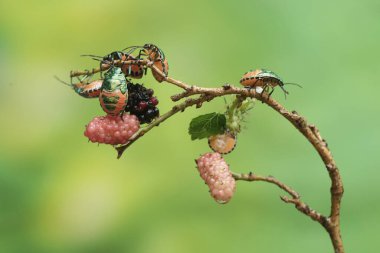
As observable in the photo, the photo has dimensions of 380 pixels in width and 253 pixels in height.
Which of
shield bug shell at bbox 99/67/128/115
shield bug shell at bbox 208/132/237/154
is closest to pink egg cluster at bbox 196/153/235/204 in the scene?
shield bug shell at bbox 208/132/237/154

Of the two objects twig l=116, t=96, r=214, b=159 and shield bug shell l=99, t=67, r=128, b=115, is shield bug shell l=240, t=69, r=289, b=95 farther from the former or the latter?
shield bug shell l=99, t=67, r=128, b=115

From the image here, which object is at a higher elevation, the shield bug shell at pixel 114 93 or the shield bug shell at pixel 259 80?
the shield bug shell at pixel 259 80

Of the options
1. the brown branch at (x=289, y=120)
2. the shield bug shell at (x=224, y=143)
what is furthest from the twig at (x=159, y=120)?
the shield bug shell at (x=224, y=143)

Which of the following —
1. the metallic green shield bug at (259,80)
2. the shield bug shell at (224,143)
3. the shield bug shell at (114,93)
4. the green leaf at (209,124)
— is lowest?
the shield bug shell at (114,93)

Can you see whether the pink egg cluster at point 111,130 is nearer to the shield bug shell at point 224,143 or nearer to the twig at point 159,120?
the twig at point 159,120

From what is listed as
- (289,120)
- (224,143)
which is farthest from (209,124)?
(289,120)

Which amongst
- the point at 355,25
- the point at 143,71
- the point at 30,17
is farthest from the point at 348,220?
the point at 30,17
